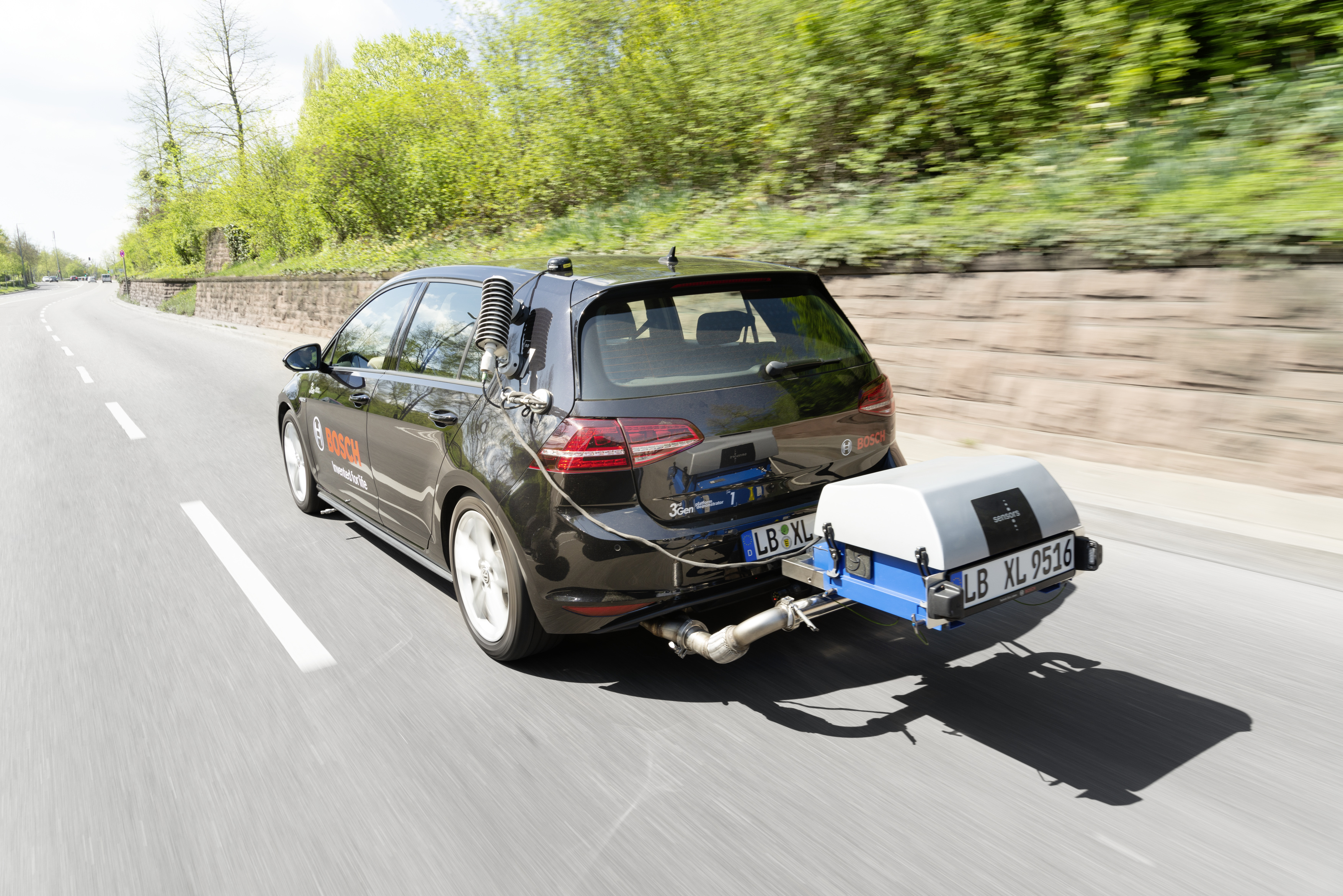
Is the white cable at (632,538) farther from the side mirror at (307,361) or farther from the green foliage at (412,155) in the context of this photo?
the green foliage at (412,155)

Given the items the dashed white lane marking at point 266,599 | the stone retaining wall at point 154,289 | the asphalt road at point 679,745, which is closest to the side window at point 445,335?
the asphalt road at point 679,745

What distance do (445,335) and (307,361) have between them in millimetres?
1739

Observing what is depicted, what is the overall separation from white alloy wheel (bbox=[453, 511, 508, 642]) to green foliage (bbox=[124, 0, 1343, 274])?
4.55 m

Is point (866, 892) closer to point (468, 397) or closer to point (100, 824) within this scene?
point (100, 824)

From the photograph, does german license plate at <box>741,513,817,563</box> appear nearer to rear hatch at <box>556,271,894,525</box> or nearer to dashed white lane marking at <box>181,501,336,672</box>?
rear hatch at <box>556,271,894,525</box>

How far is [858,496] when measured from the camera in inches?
121

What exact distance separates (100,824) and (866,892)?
7.34 ft

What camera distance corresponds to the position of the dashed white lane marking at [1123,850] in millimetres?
2447

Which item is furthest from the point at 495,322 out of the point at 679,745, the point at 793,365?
the point at 679,745

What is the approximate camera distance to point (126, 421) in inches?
436

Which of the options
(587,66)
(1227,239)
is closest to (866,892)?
(1227,239)

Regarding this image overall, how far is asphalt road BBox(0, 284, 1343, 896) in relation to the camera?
2535 millimetres

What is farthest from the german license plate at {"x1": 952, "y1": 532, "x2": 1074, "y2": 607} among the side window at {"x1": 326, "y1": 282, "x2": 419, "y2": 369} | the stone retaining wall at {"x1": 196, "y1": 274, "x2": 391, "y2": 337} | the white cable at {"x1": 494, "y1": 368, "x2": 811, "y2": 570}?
the stone retaining wall at {"x1": 196, "y1": 274, "x2": 391, "y2": 337}

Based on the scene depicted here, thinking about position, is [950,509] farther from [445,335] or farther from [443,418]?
[445,335]
